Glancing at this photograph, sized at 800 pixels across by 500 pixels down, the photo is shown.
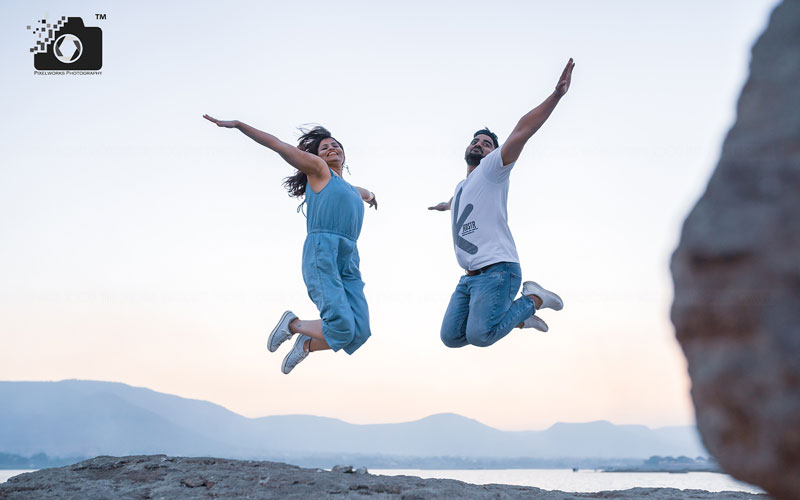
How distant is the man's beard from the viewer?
5621 millimetres

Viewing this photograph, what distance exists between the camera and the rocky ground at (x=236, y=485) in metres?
3.89

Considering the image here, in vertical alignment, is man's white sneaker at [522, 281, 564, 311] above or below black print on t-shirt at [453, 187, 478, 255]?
below

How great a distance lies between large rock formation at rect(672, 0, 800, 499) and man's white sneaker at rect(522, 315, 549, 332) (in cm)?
385

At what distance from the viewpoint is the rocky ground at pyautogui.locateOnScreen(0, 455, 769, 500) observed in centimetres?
389

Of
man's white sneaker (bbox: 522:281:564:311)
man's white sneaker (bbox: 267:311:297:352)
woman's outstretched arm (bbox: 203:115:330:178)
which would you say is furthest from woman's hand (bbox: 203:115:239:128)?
man's white sneaker (bbox: 522:281:564:311)

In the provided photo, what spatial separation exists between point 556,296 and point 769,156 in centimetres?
394

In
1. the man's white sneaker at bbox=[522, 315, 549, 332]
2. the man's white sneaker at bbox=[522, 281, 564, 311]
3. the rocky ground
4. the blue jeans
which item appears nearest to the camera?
the rocky ground

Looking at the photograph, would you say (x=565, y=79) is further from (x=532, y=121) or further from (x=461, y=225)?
(x=461, y=225)

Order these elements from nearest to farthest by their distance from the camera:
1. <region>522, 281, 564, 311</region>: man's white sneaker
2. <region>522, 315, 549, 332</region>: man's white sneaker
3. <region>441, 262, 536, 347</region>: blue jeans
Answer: <region>441, 262, 536, 347</region>: blue jeans
<region>522, 281, 564, 311</region>: man's white sneaker
<region>522, 315, 549, 332</region>: man's white sneaker

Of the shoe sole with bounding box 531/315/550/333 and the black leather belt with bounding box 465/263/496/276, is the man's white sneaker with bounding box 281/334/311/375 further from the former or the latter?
the shoe sole with bounding box 531/315/550/333

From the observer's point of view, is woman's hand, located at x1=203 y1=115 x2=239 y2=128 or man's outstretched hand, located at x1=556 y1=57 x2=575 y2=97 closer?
man's outstretched hand, located at x1=556 y1=57 x2=575 y2=97

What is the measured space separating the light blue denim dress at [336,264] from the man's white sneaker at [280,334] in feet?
1.92

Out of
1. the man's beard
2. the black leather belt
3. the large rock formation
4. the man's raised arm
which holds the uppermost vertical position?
the man's beard

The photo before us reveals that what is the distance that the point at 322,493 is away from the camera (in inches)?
150
